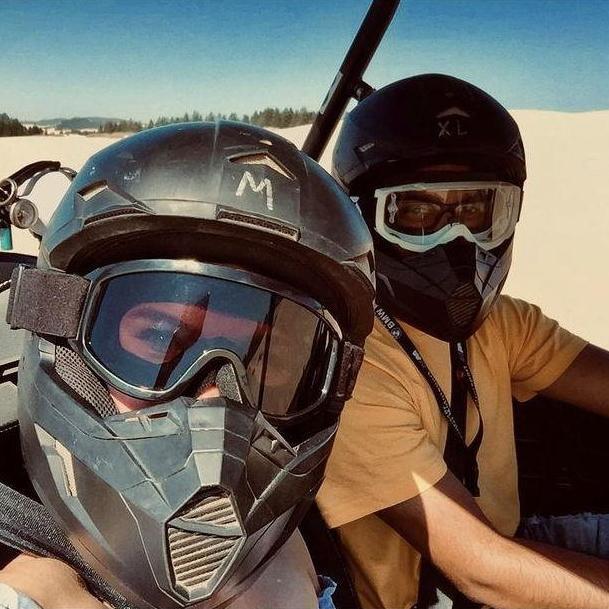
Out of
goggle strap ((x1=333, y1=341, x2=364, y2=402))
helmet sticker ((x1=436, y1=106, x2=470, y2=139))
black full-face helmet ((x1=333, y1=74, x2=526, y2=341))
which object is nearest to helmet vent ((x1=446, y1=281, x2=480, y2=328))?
black full-face helmet ((x1=333, y1=74, x2=526, y2=341))

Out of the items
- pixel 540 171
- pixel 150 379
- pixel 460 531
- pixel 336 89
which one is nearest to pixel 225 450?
pixel 150 379

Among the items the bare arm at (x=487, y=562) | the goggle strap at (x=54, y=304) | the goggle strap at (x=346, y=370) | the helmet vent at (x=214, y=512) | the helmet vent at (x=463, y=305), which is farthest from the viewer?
the helmet vent at (x=463, y=305)

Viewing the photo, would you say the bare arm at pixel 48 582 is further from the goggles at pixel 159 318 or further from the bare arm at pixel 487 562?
the bare arm at pixel 487 562

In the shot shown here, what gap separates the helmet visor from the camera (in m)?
1.36

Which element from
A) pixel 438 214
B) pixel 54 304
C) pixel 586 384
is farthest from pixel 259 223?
pixel 586 384

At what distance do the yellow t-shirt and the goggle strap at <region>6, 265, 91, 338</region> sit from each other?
2.53ft

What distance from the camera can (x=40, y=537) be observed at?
4.13 ft

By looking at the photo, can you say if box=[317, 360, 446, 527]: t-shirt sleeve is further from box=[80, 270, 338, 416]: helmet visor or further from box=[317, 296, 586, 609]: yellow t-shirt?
box=[80, 270, 338, 416]: helmet visor

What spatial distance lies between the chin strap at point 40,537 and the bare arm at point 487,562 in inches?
29.6

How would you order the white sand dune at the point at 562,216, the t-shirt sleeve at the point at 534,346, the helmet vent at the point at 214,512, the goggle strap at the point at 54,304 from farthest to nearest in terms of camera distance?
the white sand dune at the point at 562,216
the t-shirt sleeve at the point at 534,346
the goggle strap at the point at 54,304
the helmet vent at the point at 214,512

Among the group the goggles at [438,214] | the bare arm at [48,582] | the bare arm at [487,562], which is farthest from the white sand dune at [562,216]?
the bare arm at [487,562]

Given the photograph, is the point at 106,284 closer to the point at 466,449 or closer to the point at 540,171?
the point at 466,449

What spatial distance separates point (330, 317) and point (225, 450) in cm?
39

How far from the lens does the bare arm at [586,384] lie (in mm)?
2350
